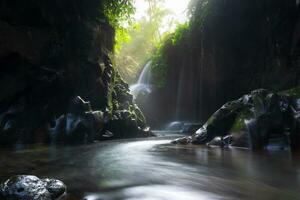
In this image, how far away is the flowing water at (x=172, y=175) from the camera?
3.32m

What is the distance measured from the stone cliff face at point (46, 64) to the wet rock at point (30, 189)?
7432mm

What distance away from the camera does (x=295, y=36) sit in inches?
446

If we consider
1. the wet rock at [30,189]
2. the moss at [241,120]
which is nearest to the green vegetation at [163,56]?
the moss at [241,120]

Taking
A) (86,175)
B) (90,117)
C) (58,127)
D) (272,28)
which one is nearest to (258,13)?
(272,28)

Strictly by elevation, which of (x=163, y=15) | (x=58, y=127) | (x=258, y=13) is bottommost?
(x=58, y=127)

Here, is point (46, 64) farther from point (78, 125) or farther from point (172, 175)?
point (172, 175)

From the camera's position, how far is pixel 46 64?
11.2 metres

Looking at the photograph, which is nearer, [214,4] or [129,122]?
[129,122]

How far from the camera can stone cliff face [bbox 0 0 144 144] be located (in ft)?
33.8

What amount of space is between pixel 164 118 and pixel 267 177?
1529cm

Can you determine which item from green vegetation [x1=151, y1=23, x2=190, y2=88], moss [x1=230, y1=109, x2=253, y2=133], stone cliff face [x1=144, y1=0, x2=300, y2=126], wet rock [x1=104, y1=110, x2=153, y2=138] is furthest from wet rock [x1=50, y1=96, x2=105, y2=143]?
green vegetation [x1=151, y1=23, x2=190, y2=88]

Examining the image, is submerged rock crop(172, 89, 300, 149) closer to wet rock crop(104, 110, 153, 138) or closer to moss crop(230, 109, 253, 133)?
moss crop(230, 109, 253, 133)

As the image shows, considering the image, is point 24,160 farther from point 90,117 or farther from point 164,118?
point 164,118

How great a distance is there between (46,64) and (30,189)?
884cm
